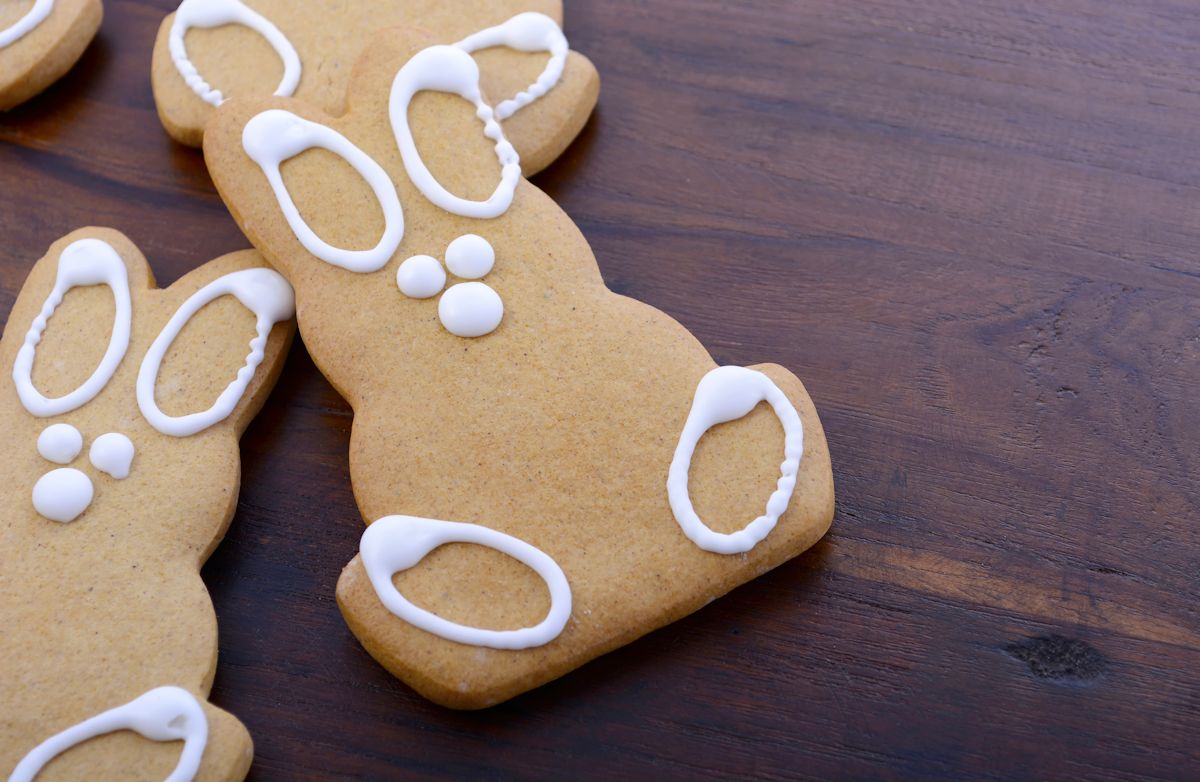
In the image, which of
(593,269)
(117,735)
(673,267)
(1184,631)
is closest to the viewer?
(117,735)

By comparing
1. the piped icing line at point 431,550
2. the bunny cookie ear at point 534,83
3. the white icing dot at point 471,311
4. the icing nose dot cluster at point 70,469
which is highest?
the bunny cookie ear at point 534,83

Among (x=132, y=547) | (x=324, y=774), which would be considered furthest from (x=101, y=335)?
(x=324, y=774)

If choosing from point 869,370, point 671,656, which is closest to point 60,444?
point 671,656

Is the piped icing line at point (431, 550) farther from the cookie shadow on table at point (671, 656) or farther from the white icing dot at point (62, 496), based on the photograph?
the white icing dot at point (62, 496)

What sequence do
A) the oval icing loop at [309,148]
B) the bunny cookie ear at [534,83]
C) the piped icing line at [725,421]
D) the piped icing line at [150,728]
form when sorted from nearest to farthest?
the piped icing line at [150,728]
the piped icing line at [725,421]
the oval icing loop at [309,148]
the bunny cookie ear at [534,83]

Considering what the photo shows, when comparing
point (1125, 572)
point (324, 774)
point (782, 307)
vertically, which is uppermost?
point (782, 307)

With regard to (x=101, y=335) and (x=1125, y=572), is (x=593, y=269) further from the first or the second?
(x=1125, y=572)

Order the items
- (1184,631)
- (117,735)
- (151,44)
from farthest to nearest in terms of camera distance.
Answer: (151,44) → (1184,631) → (117,735)

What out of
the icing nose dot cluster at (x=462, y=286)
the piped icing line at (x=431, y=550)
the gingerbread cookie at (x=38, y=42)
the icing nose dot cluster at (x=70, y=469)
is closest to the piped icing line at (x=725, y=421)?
the piped icing line at (x=431, y=550)
